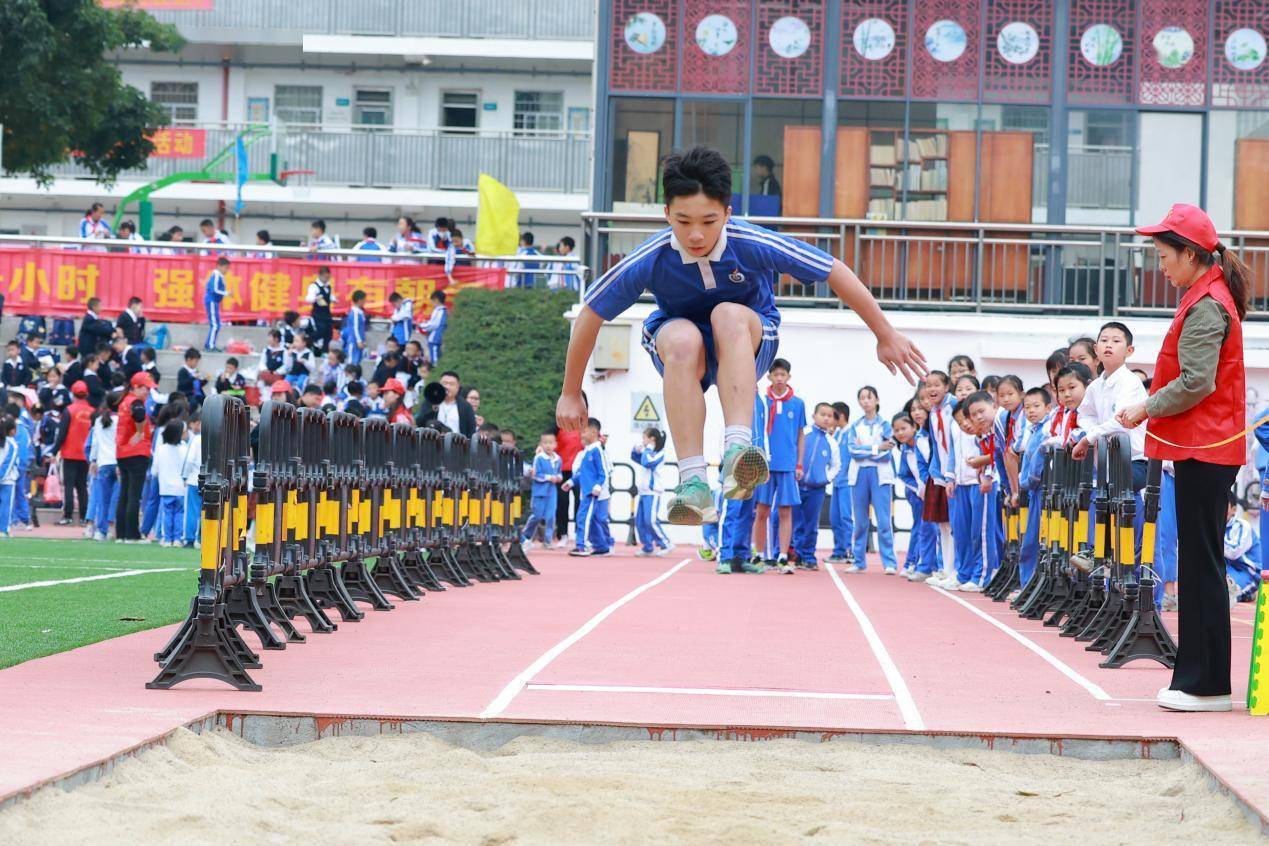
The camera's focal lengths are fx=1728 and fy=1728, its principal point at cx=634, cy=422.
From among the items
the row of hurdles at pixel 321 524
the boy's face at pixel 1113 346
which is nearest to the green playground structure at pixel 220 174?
the row of hurdles at pixel 321 524

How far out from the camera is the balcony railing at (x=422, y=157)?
4072cm

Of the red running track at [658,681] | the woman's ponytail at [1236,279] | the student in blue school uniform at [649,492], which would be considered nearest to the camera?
the red running track at [658,681]

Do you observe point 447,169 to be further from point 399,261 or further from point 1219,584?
point 1219,584

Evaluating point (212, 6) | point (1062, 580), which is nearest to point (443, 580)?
point (1062, 580)

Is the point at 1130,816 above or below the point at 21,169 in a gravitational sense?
below

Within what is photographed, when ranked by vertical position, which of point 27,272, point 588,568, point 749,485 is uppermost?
point 27,272

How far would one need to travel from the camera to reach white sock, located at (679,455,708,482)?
769cm

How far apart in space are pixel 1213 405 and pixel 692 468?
238 cm

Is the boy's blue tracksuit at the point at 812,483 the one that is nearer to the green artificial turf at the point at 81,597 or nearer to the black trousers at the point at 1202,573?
the green artificial turf at the point at 81,597

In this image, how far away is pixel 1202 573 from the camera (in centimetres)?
784

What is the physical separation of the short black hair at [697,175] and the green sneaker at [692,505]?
1.24m

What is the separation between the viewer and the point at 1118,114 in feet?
85.0

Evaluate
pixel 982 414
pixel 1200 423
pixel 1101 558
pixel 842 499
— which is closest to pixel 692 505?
pixel 1200 423

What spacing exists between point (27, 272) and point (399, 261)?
615 centimetres
